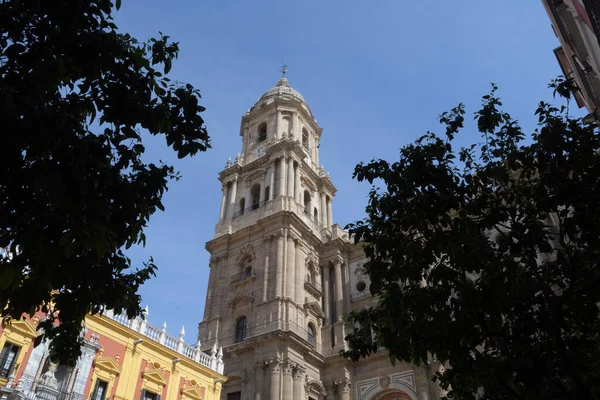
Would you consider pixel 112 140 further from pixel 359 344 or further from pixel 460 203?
pixel 460 203

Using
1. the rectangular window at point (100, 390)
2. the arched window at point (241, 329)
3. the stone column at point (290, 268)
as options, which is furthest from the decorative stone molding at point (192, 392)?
the stone column at point (290, 268)

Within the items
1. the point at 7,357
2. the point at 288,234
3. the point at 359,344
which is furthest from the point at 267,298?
the point at 359,344

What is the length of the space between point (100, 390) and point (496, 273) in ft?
43.6

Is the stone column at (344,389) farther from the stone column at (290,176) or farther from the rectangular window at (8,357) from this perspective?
the rectangular window at (8,357)

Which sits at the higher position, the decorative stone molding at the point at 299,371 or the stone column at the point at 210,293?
the stone column at the point at 210,293

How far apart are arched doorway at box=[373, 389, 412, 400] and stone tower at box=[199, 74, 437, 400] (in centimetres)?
5

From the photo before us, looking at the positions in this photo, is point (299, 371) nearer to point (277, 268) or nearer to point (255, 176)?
point (277, 268)

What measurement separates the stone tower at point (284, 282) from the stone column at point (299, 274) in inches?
2.6

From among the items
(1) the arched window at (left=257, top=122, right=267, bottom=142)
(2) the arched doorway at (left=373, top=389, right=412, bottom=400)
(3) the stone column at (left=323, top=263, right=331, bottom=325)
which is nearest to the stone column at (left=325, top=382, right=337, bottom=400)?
(2) the arched doorway at (left=373, top=389, right=412, bottom=400)

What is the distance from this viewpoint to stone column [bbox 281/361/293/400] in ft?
76.5

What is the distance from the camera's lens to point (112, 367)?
1630 centimetres

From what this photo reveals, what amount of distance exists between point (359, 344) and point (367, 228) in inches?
86.2

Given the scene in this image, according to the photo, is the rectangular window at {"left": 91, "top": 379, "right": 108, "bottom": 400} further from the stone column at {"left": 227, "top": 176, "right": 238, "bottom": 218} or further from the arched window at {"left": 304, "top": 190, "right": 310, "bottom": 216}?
the arched window at {"left": 304, "top": 190, "right": 310, "bottom": 216}

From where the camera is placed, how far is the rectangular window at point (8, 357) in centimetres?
1355
